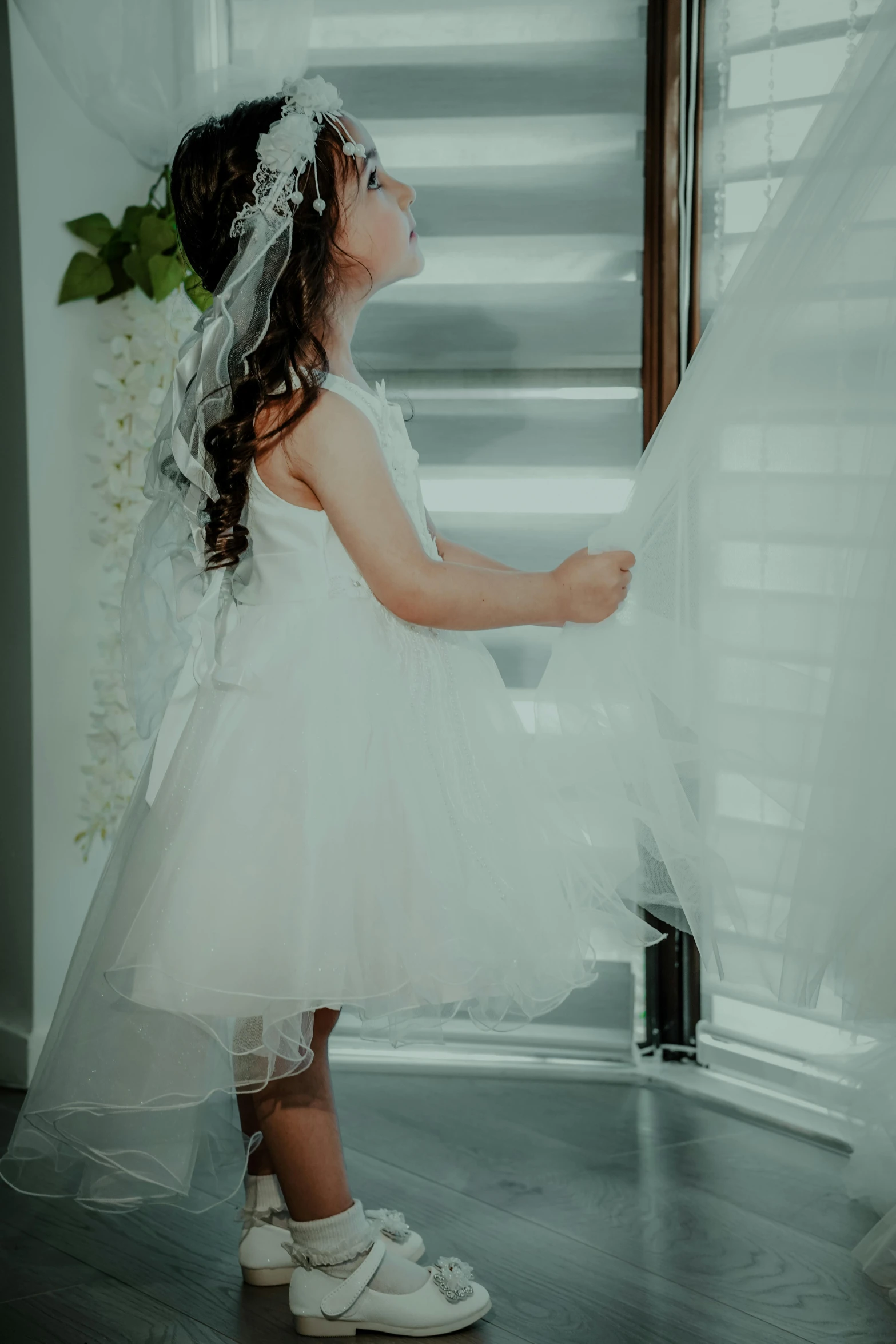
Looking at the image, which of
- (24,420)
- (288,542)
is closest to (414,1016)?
(288,542)

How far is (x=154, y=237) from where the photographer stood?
2164mm

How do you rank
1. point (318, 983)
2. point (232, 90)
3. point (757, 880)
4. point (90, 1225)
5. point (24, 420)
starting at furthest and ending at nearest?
1. point (24, 420)
2. point (232, 90)
3. point (90, 1225)
4. point (757, 880)
5. point (318, 983)

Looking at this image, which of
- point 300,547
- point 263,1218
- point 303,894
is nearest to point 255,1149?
point 263,1218

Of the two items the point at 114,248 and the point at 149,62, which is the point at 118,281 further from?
the point at 149,62

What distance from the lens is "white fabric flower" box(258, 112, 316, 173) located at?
4.67 ft

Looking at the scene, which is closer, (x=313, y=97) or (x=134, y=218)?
(x=313, y=97)

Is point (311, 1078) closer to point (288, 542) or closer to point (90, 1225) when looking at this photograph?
point (90, 1225)

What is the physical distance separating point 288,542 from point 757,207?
116cm

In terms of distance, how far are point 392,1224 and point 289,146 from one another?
128 cm

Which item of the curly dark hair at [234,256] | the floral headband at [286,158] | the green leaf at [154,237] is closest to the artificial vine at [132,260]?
the green leaf at [154,237]

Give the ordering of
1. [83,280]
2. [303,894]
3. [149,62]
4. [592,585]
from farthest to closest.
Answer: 1. [83,280]
2. [149,62]
3. [592,585]
4. [303,894]

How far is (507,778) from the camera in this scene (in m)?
1.43

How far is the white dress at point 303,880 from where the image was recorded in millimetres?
1303

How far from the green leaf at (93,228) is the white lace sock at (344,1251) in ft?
5.35
